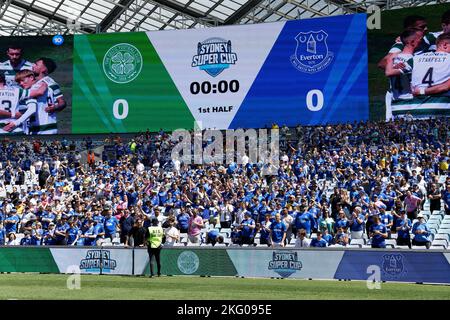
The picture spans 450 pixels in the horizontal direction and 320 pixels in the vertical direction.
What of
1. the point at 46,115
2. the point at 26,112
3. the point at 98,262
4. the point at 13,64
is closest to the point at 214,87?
the point at 46,115

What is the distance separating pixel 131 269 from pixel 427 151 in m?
14.4

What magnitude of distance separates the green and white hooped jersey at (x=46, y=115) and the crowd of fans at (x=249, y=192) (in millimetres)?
3745

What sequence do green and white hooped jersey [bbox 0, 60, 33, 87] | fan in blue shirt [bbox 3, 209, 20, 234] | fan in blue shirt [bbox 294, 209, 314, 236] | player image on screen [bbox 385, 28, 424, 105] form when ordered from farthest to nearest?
1. green and white hooped jersey [bbox 0, 60, 33, 87]
2. player image on screen [bbox 385, 28, 424, 105]
3. fan in blue shirt [bbox 3, 209, 20, 234]
4. fan in blue shirt [bbox 294, 209, 314, 236]

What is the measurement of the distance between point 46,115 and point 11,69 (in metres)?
3.76

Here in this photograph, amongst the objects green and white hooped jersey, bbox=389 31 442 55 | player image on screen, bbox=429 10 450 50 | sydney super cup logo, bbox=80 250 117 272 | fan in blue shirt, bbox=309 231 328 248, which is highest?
player image on screen, bbox=429 10 450 50

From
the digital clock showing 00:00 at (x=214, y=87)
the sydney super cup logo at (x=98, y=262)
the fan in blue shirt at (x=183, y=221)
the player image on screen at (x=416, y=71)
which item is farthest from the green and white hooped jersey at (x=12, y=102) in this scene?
the sydney super cup logo at (x=98, y=262)

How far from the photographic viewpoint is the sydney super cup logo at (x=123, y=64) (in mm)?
51250

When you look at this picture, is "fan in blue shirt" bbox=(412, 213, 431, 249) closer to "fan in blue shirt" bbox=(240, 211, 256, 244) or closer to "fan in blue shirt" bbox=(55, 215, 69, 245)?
"fan in blue shirt" bbox=(240, 211, 256, 244)

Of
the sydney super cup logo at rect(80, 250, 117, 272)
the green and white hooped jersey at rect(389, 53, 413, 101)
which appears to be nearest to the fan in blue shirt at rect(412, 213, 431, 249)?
the sydney super cup logo at rect(80, 250, 117, 272)

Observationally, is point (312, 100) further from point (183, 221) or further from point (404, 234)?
point (404, 234)

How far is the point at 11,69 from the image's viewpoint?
173ft

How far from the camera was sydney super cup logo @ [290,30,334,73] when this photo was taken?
46.7 meters

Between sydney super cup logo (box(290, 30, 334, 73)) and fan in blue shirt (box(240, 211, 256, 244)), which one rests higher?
sydney super cup logo (box(290, 30, 334, 73))

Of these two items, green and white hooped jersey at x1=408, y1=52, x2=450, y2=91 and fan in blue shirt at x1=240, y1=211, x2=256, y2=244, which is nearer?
fan in blue shirt at x1=240, y1=211, x2=256, y2=244
